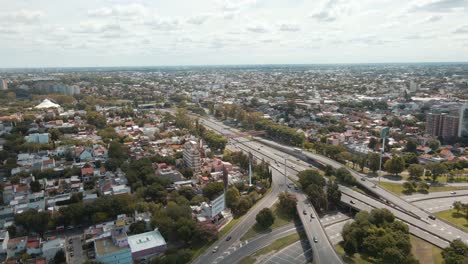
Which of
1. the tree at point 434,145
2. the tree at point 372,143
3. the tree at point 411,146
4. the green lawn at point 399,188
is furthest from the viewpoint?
the tree at point 372,143

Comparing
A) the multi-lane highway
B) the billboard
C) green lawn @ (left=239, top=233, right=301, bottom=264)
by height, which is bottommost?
green lawn @ (left=239, top=233, right=301, bottom=264)

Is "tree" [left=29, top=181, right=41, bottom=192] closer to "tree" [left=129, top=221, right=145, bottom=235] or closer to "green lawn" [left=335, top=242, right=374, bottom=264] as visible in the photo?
"tree" [left=129, top=221, right=145, bottom=235]

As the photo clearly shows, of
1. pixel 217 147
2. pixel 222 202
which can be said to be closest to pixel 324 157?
pixel 217 147

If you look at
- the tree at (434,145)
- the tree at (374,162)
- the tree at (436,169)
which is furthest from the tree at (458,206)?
the tree at (434,145)

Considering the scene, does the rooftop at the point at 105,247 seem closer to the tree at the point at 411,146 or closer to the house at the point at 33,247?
the house at the point at 33,247

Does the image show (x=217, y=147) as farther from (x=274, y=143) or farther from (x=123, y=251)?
(x=123, y=251)

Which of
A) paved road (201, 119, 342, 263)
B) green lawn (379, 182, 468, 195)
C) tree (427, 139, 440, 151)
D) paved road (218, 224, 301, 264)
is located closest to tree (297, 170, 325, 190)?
paved road (201, 119, 342, 263)
